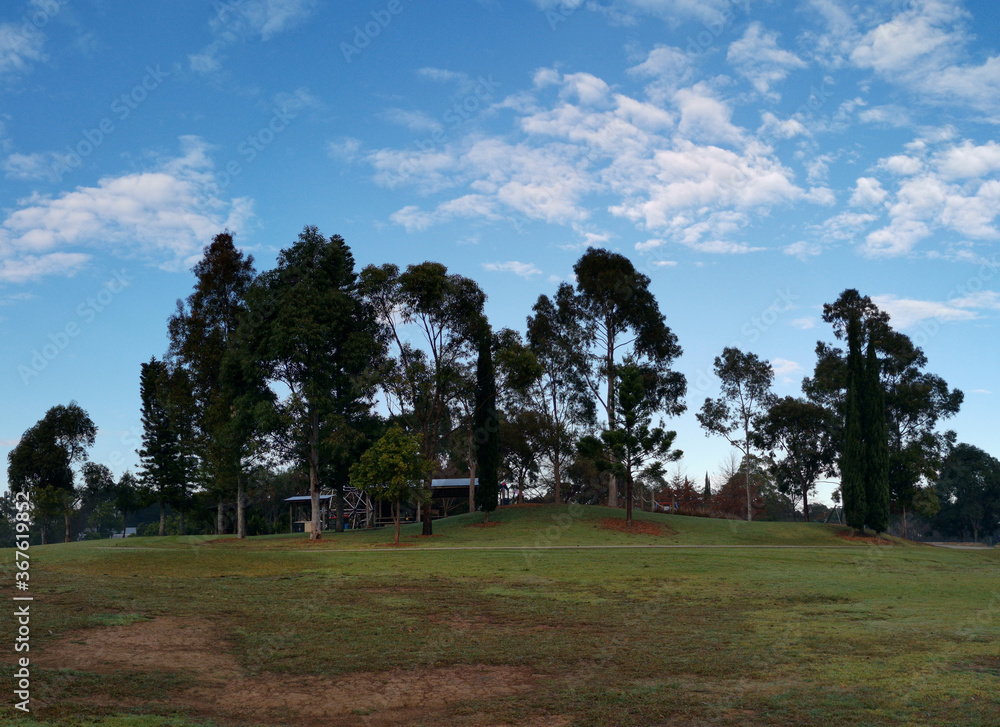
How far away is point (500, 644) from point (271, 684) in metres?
3.86

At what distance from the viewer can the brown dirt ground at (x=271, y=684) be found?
8.39m

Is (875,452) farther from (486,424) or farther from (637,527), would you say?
(486,424)

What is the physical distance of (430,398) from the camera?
134 ft

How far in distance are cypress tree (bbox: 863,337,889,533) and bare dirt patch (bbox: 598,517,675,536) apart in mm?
13643

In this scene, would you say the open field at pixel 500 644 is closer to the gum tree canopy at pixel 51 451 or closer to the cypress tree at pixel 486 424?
the cypress tree at pixel 486 424

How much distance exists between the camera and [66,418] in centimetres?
5762

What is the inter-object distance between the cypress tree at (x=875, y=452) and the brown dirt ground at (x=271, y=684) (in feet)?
132

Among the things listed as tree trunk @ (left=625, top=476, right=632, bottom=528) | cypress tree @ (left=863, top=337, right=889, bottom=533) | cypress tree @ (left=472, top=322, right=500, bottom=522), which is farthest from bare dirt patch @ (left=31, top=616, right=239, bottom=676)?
cypress tree @ (left=863, top=337, right=889, bottom=533)

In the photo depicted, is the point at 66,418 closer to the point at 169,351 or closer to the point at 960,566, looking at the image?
the point at 169,351

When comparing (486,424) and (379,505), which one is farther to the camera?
A: (379,505)

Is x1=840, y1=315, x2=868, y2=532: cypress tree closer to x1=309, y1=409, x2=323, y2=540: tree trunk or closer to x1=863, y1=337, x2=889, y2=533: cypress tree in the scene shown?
x1=863, y1=337, x2=889, y2=533: cypress tree

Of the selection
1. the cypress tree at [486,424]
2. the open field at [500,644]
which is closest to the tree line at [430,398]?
the cypress tree at [486,424]

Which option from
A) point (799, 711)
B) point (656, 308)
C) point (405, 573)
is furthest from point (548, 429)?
point (799, 711)

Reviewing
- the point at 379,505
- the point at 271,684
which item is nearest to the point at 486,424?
the point at 379,505
